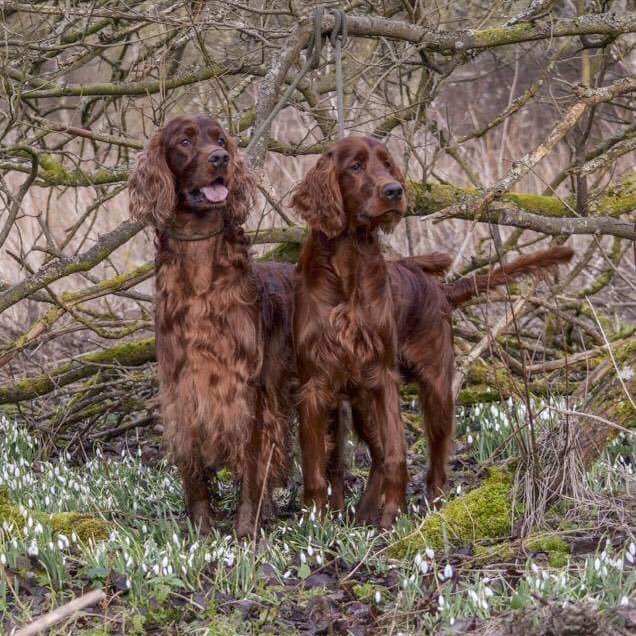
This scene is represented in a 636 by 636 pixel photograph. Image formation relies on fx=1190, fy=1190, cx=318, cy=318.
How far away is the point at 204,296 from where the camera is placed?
4895mm

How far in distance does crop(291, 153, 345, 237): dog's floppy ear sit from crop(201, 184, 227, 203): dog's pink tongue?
32cm

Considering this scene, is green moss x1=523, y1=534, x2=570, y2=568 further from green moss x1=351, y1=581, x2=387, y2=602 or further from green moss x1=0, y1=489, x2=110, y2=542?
green moss x1=0, y1=489, x2=110, y2=542

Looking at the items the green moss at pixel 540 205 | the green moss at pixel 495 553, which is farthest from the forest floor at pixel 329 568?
the green moss at pixel 540 205

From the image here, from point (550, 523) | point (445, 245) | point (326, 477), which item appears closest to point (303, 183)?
point (326, 477)

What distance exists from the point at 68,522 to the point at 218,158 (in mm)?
1592

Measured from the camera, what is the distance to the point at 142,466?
6.30 metres

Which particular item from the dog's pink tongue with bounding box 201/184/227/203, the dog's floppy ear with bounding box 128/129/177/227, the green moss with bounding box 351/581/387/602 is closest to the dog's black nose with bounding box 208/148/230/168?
the dog's pink tongue with bounding box 201/184/227/203

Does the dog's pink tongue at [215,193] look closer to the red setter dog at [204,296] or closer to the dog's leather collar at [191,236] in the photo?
the red setter dog at [204,296]

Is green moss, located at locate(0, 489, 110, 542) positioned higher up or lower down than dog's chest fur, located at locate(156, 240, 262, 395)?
lower down

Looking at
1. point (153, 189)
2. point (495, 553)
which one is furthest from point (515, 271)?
point (153, 189)

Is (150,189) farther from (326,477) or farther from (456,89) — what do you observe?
(456,89)

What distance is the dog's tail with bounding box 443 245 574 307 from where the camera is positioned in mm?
5422

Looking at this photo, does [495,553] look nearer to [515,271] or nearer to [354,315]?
[354,315]

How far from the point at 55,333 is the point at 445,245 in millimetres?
4250
